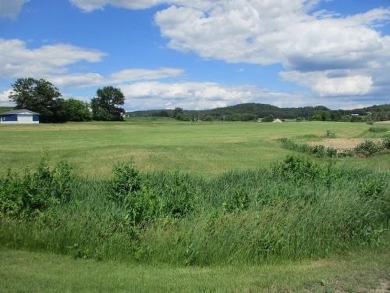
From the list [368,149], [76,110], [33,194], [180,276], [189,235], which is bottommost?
[368,149]

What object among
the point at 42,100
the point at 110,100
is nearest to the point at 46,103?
the point at 42,100

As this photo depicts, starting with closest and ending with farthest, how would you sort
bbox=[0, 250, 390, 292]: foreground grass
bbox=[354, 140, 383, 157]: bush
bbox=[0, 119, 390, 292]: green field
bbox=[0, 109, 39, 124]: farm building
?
bbox=[0, 250, 390, 292]: foreground grass
bbox=[0, 119, 390, 292]: green field
bbox=[354, 140, 383, 157]: bush
bbox=[0, 109, 39, 124]: farm building

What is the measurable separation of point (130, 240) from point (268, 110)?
164863mm

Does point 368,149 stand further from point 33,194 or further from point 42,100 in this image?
point 42,100

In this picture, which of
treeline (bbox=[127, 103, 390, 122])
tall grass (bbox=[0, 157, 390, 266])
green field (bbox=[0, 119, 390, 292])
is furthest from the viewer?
treeline (bbox=[127, 103, 390, 122])

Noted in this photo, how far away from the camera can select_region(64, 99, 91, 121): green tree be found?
12219cm

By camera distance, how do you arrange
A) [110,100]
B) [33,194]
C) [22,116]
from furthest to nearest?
[110,100] → [22,116] → [33,194]

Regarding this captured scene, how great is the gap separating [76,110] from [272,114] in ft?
213

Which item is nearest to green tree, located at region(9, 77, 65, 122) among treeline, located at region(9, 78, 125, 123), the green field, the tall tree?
treeline, located at region(9, 78, 125, 123)

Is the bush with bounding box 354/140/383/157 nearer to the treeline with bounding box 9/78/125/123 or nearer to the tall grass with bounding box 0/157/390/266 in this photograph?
the tall grass with bounding box 0/157/390/266

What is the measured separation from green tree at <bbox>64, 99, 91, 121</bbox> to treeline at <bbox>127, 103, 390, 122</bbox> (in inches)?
1136

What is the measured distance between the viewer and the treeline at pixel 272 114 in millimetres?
146500

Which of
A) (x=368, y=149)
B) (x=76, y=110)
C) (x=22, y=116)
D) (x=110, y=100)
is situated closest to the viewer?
(x=368, y=149)

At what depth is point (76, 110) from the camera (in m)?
125
